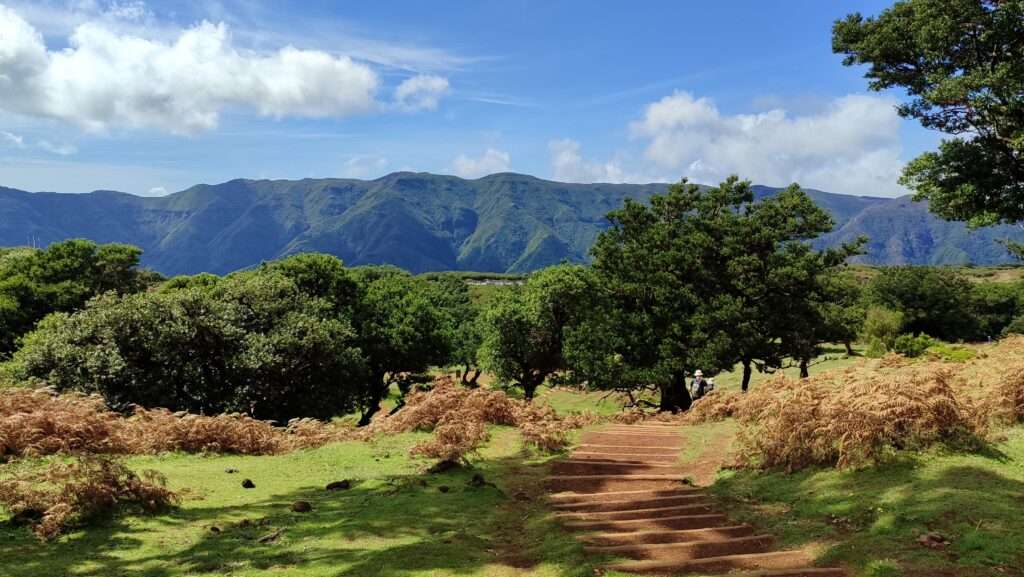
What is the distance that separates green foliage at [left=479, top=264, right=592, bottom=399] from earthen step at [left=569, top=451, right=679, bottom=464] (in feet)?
91.0

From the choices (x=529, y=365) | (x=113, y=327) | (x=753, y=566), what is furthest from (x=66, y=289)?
(x=753, y=566)

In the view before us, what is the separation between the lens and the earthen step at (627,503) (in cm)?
1309

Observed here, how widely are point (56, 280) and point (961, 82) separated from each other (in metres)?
63.2

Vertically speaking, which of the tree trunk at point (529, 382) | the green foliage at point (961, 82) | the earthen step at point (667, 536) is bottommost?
the tree trunk at point (529, 382)

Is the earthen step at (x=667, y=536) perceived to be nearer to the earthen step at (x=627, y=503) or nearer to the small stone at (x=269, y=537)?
the earthen step at (x=627, y=503)

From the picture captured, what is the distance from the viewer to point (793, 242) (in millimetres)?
35312

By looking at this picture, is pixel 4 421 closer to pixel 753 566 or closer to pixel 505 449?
pixel 505 449

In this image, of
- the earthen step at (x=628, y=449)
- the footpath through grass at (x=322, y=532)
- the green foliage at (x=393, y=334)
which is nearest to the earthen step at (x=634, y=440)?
the earthen step at (x=628, y=449)

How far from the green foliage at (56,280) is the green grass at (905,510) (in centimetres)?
4629

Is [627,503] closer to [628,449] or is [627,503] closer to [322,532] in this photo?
[628,449]

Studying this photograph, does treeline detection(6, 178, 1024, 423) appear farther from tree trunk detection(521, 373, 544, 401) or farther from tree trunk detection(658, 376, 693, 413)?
tree trunk detection(521, 373, 544, 401)

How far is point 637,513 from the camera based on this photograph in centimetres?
1242

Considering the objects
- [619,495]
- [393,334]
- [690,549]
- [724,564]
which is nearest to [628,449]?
[619,495]

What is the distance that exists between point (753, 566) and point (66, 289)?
58.9 meters
